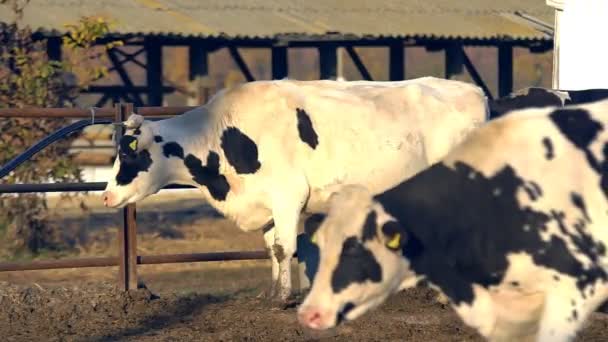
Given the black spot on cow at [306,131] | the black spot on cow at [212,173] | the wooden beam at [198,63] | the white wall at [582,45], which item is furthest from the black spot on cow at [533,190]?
the wooden beam at [198,63]

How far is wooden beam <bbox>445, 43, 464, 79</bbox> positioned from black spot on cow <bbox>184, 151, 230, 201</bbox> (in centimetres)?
1197

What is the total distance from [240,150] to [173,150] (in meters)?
0.46

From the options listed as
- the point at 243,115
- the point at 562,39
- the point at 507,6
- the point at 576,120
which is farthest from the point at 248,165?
the point at 507,6

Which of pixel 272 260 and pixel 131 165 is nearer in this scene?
pixel 131 165

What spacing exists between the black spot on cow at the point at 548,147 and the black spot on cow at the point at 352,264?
1.01 meters

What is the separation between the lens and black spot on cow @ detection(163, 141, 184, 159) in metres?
9.19

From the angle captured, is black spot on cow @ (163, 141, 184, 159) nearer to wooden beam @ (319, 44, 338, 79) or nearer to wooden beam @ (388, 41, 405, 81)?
wooden beam @ (319, 44, 338, 79)

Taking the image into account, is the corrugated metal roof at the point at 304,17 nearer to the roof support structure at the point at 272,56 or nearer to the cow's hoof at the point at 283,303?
the roof support structure at the point at 272,56

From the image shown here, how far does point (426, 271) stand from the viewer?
5.95m

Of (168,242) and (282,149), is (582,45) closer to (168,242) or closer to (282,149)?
(168,242)

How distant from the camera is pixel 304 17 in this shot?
2052 centimetres

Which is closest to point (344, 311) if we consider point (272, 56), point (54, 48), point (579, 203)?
point (579, 203)

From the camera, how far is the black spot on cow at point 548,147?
6117 mm

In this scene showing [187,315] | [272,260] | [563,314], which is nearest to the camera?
[563,314]
